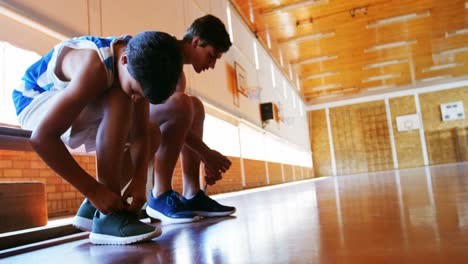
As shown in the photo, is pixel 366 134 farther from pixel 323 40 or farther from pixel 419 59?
pixel 323 40

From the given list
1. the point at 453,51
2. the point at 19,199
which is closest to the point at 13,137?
the point at 19,199

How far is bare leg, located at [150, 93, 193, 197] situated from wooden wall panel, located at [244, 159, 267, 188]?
5880 mm

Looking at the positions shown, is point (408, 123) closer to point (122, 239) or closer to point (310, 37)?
point (310, 37)

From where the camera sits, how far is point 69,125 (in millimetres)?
1072

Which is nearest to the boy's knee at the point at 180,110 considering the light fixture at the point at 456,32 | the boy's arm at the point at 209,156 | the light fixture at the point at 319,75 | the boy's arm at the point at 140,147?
the boy's arm at the point at 209,156

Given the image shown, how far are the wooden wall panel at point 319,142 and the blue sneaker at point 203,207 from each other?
15.2 metres

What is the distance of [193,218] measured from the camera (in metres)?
1.53

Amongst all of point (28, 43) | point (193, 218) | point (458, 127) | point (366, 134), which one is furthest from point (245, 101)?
point (458, 127)

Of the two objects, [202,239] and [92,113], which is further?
[92,113]

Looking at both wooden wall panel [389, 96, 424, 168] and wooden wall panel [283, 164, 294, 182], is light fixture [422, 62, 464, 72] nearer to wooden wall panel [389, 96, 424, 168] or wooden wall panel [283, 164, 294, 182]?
wooden wall panel [389, 96, 424, 168]

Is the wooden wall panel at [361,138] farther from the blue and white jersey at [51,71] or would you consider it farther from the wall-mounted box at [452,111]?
the blue and white jersey at [51,71]

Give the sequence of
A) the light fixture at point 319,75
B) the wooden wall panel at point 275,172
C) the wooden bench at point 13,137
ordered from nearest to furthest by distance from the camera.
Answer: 1. the wooden bench at point 13,137
2. the wooden wall panel at point 275,172
3. the light fixture at point 319,75

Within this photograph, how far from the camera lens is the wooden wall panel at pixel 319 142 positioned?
53.9 ft

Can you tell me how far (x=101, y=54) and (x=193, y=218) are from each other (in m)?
0.73
